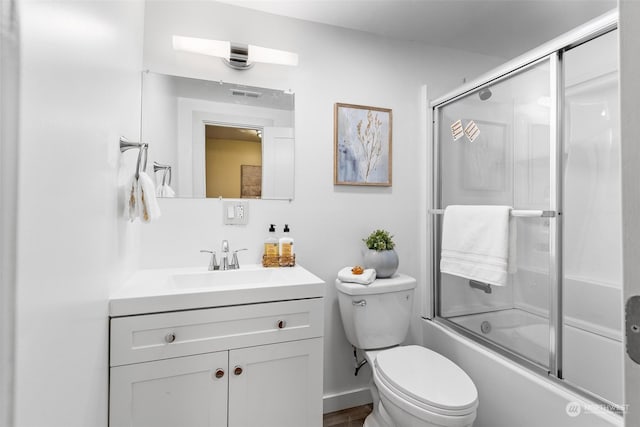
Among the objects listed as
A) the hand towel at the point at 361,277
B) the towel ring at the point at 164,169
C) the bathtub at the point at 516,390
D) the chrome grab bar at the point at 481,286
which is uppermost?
the towel ring at the point at 164,169

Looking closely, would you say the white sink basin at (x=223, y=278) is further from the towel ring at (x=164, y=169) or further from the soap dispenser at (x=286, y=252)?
the towel ring at (x=164, y=169)

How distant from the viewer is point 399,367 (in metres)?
1.39

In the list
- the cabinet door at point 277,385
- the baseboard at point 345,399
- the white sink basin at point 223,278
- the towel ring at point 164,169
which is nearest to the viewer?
the cabinet door at point 277,385

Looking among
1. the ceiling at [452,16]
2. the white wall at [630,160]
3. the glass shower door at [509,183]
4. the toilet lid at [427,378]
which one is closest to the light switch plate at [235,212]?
the toilet lid at [427,378]

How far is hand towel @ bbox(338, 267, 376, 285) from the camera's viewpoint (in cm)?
165

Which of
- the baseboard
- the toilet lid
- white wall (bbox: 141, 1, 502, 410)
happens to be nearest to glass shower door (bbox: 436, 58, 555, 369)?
white wall (bbox: 141, 1, 502, 410)

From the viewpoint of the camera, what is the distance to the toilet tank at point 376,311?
5.44ft

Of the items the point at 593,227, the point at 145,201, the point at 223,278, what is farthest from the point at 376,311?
the point at 145,201

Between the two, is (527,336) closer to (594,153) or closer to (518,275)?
(518,275)

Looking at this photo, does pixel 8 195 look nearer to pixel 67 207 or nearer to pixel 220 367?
pixel 67 207

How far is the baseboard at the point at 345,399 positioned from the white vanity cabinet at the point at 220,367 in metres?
0.53

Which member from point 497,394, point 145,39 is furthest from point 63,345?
point 497,394

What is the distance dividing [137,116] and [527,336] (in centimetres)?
213

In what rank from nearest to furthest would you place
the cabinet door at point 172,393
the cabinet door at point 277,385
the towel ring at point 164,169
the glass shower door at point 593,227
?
1. the cabinet door at point 172,393
2. the cabinet door at point 277,385
3. the glass shower door at point 593,227
4. the towel ring at point 164,169
